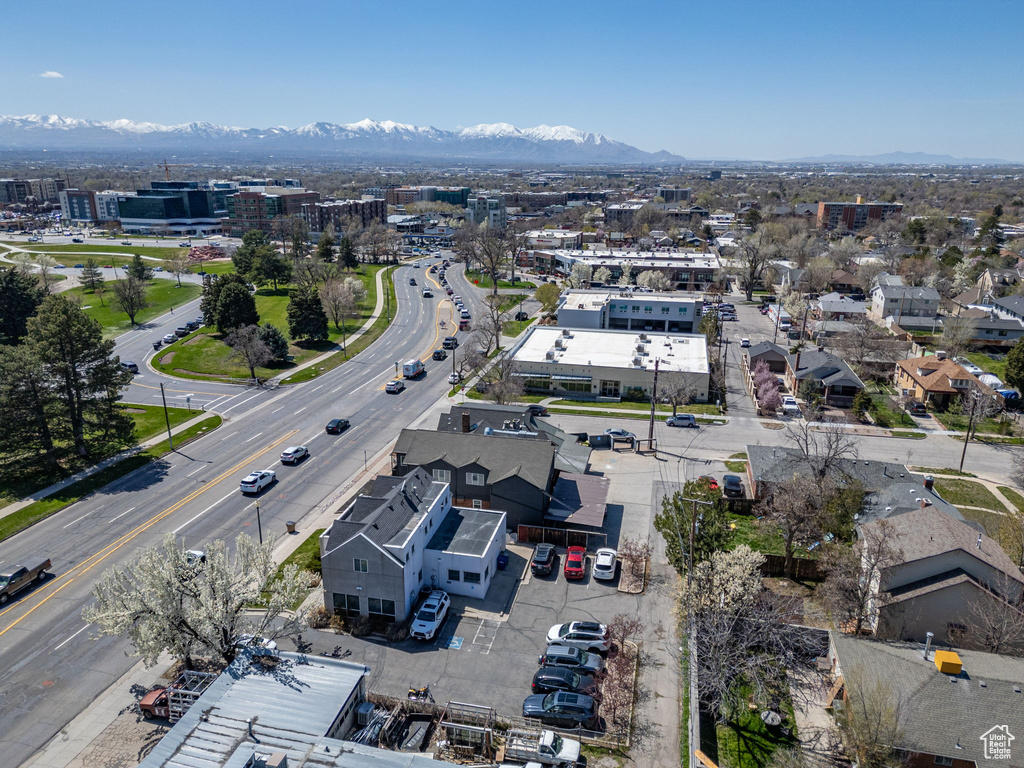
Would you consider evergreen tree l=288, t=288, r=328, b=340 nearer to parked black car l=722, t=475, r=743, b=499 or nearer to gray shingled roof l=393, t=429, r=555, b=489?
gray shingled roof l=393, t=429, r=555, b=489

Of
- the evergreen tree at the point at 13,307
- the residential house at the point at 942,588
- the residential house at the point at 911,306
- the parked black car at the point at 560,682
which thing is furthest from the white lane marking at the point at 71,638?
the residential house at the point at 911,306

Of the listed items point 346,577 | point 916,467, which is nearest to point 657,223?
point 916,467

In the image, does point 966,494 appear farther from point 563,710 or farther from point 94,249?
point 94,249

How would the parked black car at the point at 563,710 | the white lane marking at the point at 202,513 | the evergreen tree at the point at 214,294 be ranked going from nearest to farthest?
the parked black car at the point at 563,710
the white lane marking at the point at 202,513
the evergreen tree at the point at 214,294

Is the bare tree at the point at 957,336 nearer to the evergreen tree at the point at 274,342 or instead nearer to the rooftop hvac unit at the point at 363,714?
the rooftop hvac unit at the point at 363,714

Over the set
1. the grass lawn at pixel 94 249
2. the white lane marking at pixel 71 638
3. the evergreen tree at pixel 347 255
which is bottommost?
the white lane marking at pixel 71 638

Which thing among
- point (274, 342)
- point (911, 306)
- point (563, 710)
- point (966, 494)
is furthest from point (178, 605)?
point (911, 306)

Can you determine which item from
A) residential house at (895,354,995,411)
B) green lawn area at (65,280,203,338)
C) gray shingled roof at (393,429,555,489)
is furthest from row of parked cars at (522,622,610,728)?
green lawn area at (65,280,203,338)
